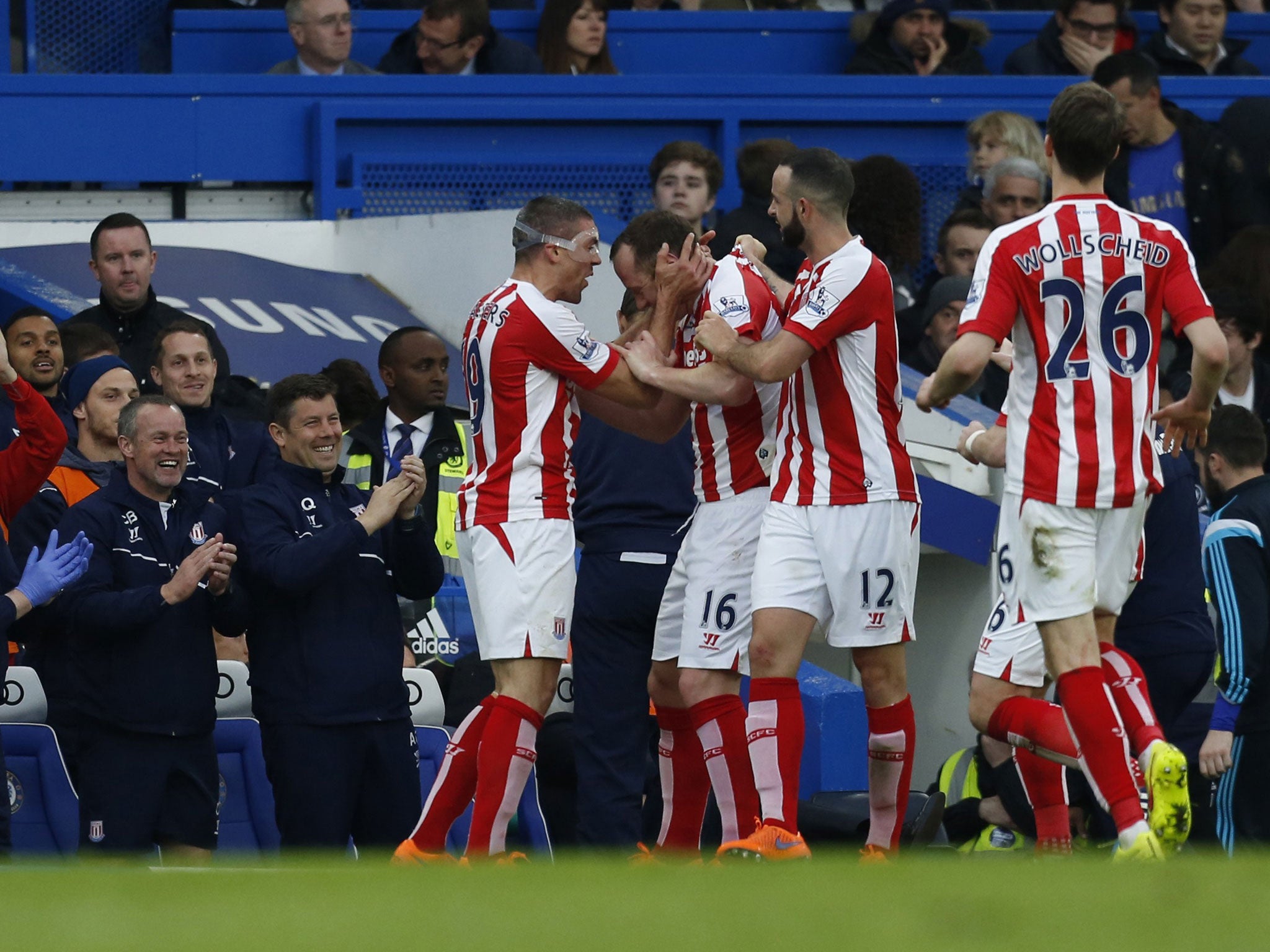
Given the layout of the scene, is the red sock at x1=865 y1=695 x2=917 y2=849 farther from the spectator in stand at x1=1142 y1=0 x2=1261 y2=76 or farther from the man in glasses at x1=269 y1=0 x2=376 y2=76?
the spectator in stand at x1=1142 y1=0 x2=1261 y2=76

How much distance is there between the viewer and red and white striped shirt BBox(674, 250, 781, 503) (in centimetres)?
656

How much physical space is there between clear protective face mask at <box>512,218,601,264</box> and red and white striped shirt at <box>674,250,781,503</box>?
0.39 meters

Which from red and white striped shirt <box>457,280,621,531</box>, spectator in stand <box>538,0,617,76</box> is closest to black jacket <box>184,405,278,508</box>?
red and white striped shirt <box>457,280,621,531</box>

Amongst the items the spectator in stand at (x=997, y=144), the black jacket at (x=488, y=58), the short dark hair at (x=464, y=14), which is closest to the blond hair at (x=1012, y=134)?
the spectator in stand at (x=997, y=144)

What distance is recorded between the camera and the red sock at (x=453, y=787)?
6336 millimetres

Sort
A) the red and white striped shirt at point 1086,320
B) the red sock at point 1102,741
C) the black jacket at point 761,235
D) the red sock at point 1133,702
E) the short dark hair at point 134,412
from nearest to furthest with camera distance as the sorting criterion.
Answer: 1. the red sock at point 1102,741
2. the red and white striped shirt at point 1086,320
3. the red sock at point 1133,702
4. the short dark hair at point 134,412
5. the black jacket at point 761,235

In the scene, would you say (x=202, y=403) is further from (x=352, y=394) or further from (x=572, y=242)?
(x=572, y=242)

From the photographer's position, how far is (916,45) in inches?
502

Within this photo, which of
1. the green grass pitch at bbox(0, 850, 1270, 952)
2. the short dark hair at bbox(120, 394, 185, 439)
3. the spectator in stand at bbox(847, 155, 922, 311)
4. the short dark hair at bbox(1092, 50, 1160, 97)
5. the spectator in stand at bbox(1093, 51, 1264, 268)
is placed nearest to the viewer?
the green grass pitch at bbox(0, 850, 1270, 952)

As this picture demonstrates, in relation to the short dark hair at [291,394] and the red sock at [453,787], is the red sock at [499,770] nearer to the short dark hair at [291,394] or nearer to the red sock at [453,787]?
the red sock at [453,787]

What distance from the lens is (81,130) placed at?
11.8 meters

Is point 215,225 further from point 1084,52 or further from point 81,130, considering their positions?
point 1084,52

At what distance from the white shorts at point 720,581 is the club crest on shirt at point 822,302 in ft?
2.25

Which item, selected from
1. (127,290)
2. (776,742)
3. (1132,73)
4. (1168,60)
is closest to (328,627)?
(776,742)
